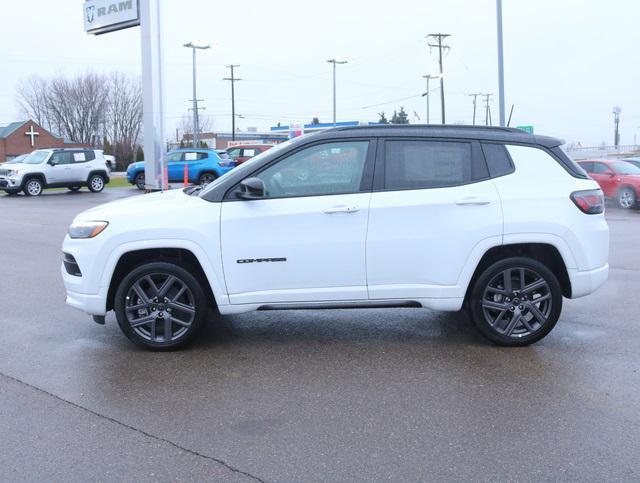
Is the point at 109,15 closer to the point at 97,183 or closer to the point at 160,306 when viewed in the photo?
the point at 97,183

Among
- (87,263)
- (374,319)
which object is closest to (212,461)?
(87,263)

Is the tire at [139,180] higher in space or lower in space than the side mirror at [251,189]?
higher

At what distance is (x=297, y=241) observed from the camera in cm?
549

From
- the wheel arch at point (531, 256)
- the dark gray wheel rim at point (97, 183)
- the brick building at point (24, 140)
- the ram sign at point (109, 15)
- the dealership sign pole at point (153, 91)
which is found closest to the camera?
the wheel arch at point (531, 256)

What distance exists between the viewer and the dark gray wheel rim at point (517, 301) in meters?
5.63

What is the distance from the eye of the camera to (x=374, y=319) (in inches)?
264

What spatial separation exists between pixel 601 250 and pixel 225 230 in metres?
3.10

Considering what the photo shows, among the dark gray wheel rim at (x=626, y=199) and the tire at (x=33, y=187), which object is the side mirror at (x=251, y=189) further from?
the tire at (x=33, y=187)

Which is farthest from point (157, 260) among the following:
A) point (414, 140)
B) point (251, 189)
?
point (414, 140)

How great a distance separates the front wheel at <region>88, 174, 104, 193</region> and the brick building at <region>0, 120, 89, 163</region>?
5222 cm

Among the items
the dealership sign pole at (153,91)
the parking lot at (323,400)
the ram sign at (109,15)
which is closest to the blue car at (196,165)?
the dealership sign pole at (153,91)

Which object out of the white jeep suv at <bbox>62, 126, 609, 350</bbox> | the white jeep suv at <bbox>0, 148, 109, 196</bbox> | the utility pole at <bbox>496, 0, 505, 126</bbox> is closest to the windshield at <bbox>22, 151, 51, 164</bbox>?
the white jeep suv at <bbox>0, 148, 109, 196</bbox>

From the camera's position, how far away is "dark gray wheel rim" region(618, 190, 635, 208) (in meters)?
20.8

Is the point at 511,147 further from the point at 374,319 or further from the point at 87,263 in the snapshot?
the point at 87,263
